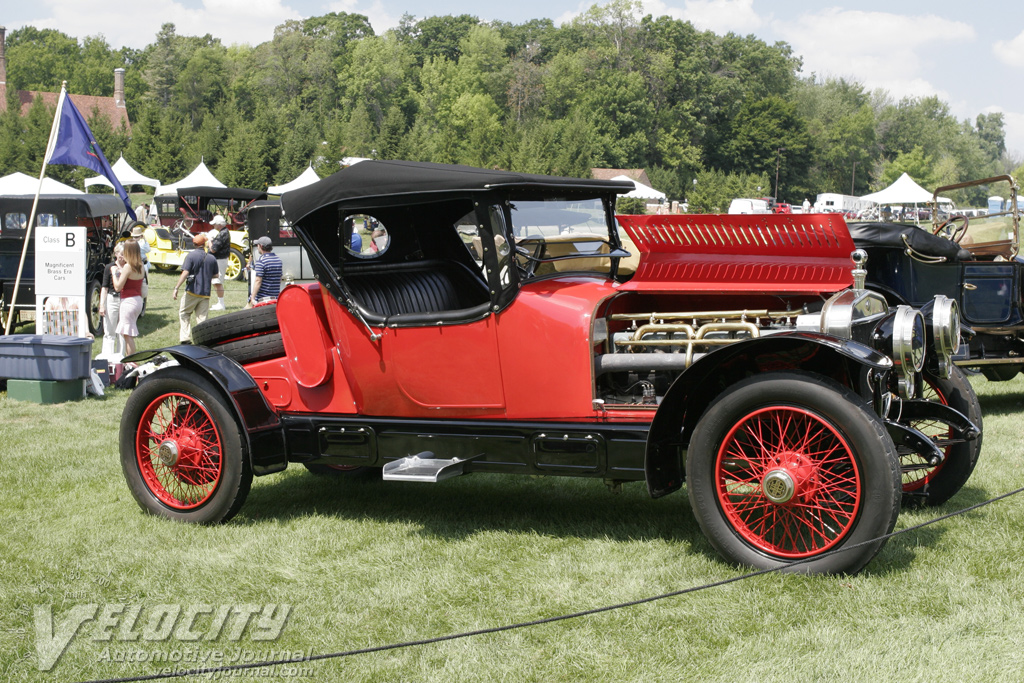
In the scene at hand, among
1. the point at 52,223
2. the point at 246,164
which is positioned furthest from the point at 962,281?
the point at 246,164

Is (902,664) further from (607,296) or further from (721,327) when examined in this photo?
(607,296)

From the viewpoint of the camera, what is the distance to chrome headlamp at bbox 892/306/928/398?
12.8ft

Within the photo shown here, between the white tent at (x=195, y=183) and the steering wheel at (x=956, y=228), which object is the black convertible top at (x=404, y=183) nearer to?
the steering wheel at (x=956, y=228)

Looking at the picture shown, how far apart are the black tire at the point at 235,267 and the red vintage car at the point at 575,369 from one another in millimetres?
16853

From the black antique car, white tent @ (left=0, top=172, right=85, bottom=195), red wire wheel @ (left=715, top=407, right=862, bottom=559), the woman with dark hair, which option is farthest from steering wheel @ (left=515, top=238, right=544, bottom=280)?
white tent @ (left=0, top=172, right=85, bottom=195)

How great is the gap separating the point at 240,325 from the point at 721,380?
2843 millimetres

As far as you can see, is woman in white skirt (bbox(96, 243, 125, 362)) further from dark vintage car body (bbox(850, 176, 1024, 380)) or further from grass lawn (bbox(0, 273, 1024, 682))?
dark vintage car body (bbox(850, 176, 1024, 380))

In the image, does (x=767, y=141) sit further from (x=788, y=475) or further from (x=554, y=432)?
(x=788, y=475)

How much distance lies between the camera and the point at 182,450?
5.06 metres

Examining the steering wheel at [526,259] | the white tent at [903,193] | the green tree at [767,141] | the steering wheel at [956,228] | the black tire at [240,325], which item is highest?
the green tree at [767,141]

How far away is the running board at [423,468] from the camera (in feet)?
14.4

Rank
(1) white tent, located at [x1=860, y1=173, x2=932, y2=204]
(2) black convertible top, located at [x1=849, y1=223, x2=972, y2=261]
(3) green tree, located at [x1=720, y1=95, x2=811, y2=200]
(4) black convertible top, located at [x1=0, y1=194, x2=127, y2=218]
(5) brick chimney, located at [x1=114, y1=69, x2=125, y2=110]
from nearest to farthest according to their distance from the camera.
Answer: (2) black convertible top, located at [x1=849, y1=223, x2=972, y2=261]
(4) black convertible top, located at [x1=0, y1=194, x2=127, y2=218]
(1) white tent, located at [x1=860, y1=173, x2=932, y2=204]
(5) brick chimney, located at [x1=114, y1=69, x2=125, y2=110]
(3) green tree, located at [x1=720, y1=95, x2=811, y2=200]

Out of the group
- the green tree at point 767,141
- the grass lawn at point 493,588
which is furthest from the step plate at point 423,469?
the green tree at point 767,141

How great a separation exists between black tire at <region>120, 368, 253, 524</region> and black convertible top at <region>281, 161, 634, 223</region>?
1.18 metres
